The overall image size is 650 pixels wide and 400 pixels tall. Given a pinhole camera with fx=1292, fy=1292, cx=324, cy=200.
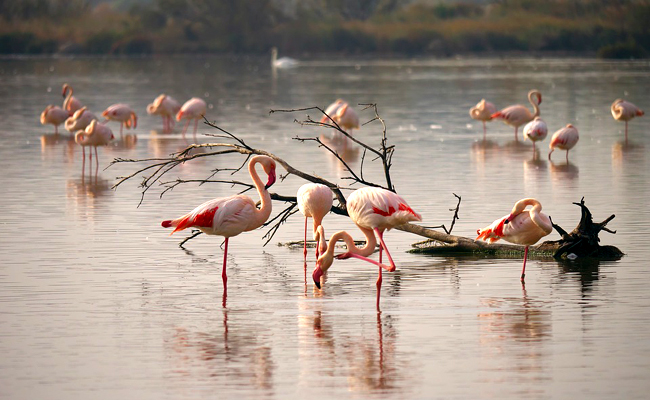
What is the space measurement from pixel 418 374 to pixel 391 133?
17831mm

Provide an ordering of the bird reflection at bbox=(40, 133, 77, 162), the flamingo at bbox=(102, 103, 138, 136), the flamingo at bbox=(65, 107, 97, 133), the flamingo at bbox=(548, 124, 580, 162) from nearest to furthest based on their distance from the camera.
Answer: the flamingo at bbox=(548, 124, 580, 162)
the bird reflection at bbox=(40, 133, 77, 162)
the flamingo at bbox=(65, 107, 97, 133)
the flamingo at bbox=(102, 103, 138, 136)

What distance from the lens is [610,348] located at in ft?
26.1

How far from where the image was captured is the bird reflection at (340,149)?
767 inches

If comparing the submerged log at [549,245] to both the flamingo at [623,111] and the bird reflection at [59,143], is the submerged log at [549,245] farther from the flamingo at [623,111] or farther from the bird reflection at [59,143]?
the flamingo at [623,111]

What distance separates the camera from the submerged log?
10922mm

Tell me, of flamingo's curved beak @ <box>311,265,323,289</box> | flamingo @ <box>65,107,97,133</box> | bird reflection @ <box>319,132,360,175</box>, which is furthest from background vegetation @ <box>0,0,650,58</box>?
flamingo's curved beak @ <box>311,265,323,289</box>

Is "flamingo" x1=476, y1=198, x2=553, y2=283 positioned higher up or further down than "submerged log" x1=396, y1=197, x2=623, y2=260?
higher up

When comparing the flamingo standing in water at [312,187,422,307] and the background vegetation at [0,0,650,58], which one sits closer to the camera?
the flamingo standing in water at [312,187,422,307]

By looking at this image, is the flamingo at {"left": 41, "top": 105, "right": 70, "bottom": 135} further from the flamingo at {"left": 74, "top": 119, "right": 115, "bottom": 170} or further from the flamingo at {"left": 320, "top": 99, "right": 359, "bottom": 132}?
the flamingo at {"left": 74, "top": 119, "right": 115, "bottom": 170}

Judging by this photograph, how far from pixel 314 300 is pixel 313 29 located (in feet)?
248

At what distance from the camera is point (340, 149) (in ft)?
74.0

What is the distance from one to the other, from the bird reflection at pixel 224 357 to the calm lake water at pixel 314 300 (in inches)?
0.7

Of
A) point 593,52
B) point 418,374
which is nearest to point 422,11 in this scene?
point 593,52

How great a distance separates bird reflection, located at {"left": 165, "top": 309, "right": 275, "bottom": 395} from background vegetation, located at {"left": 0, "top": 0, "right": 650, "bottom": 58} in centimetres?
6908
